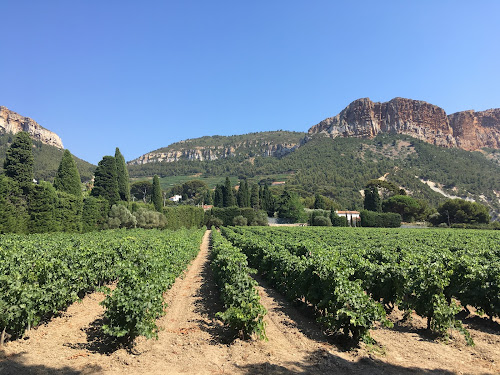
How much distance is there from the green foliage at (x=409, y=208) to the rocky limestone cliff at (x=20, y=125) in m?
167

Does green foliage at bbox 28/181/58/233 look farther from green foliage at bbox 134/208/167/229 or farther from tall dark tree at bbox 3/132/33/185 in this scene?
green foliage at bbox 134/208/167/229

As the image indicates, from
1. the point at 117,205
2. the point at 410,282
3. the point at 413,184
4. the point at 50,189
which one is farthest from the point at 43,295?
the point at 413,184

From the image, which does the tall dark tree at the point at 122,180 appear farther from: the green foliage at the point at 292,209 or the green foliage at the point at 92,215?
the green foliage at the point at 292,209

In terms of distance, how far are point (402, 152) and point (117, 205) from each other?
137 metres

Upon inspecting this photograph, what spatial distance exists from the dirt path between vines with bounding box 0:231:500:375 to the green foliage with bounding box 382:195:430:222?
276 ft

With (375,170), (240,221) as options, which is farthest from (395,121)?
(240,221)

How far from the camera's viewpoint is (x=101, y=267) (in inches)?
441

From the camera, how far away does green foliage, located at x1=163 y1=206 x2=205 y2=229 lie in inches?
2101

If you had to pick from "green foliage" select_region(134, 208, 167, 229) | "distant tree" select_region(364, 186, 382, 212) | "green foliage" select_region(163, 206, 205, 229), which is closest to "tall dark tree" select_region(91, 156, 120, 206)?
"green foliage" select_region(134, 208, 167, 229)

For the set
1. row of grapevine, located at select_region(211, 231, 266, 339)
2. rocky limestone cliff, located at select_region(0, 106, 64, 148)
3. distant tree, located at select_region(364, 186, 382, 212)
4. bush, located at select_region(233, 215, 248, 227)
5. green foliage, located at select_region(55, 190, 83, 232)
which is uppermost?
rocky limestone cliff, located at select_region(0, 106, 64, 148)

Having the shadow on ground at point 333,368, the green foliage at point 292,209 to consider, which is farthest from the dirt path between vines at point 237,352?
the green foliage at point 292,209

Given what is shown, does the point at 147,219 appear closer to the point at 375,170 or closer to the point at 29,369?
the point at 29,369

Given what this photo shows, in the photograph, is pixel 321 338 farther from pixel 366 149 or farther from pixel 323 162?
pixel 366 149

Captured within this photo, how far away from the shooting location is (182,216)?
56812 mm
